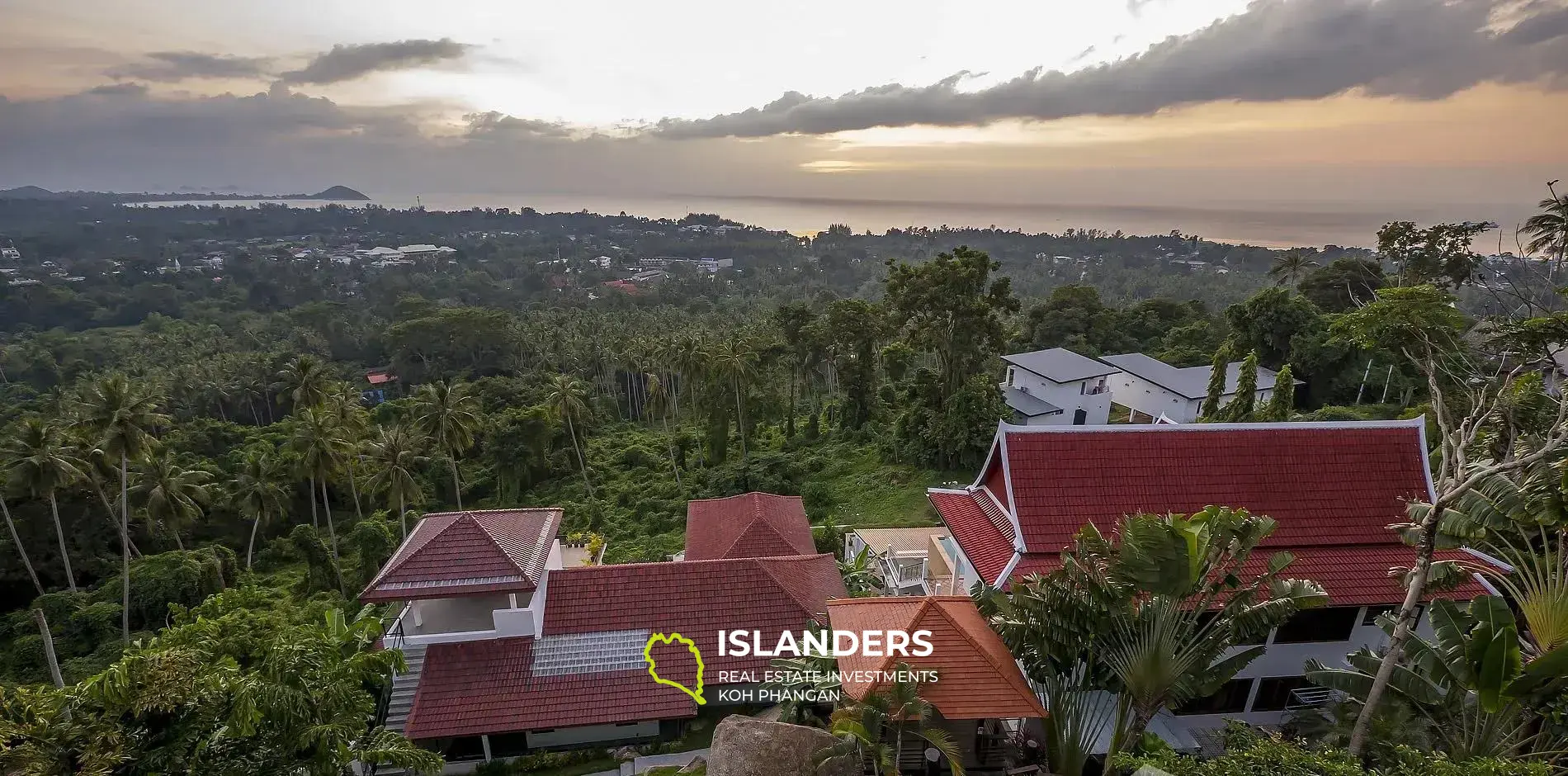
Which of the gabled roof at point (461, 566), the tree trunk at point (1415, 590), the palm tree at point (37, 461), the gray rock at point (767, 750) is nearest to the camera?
the tree trunk at point (1415, 590)

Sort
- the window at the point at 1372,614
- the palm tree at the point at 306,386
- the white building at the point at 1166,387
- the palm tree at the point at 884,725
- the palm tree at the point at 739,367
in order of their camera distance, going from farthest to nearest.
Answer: the palm tree at the point at 739,367, the white building at the point at 1166,387, the palm tree at the point at 306,386, the window at the point at 1372,614, the palm tree at the point at 884,725

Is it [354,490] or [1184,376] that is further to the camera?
[1184,376]

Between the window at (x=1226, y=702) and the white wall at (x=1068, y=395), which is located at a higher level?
the white wall at (x=1068, y=395)

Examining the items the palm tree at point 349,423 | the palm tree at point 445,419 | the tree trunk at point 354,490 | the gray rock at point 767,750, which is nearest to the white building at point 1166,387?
the gray rock at point 767,750

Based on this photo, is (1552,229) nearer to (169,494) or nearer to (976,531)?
(976,531)

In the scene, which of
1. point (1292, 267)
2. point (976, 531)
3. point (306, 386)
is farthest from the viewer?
point (1292, 267)

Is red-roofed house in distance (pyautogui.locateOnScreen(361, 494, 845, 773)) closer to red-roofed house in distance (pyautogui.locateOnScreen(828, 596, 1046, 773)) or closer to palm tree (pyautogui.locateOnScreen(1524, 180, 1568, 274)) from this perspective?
red-roofed house in distance (pyautogui.locateOnScreen(828, 596, 1046, 773))

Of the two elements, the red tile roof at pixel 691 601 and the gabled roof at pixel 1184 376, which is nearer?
the red tile roof at pixel 691 601

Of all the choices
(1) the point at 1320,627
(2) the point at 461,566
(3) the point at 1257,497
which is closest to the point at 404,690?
(2) the point at 461,566

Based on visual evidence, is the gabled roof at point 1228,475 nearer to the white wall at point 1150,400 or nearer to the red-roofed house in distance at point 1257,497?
the red-roofed house in distance at point 1257,497
